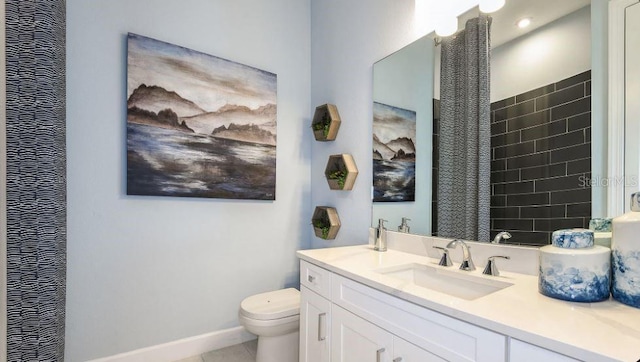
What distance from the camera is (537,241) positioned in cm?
110

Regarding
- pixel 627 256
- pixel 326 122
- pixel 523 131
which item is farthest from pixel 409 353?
pixel 326 122

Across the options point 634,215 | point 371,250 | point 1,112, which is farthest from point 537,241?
point 1,112

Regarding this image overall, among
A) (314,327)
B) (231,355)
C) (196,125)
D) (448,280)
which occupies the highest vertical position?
(196,125)

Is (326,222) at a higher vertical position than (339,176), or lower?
lower

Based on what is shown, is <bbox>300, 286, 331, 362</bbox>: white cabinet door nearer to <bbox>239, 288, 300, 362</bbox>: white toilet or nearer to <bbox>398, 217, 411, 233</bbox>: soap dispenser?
<bbox>239, 288, 300, 362</bbox>: white toilet

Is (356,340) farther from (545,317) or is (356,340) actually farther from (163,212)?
(163,212)

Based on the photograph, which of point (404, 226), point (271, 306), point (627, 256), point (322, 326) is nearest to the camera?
point (627, 256)

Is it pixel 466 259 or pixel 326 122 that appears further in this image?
pixel 326 122

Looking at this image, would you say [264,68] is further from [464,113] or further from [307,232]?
[464,113]

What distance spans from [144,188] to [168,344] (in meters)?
1.00

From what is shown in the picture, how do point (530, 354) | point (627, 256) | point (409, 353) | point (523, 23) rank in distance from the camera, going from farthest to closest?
point (523, 23)
point (409, 353)
point (627, 256)
point (530, 354)

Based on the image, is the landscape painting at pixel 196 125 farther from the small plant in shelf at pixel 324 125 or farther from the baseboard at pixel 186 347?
the baseboard at pixel 186 347

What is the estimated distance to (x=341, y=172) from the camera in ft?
6.59

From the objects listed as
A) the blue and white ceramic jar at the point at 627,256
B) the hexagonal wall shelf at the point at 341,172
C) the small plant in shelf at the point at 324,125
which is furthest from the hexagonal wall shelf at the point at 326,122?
the blue and white ceramic jar at the point at 627,256
